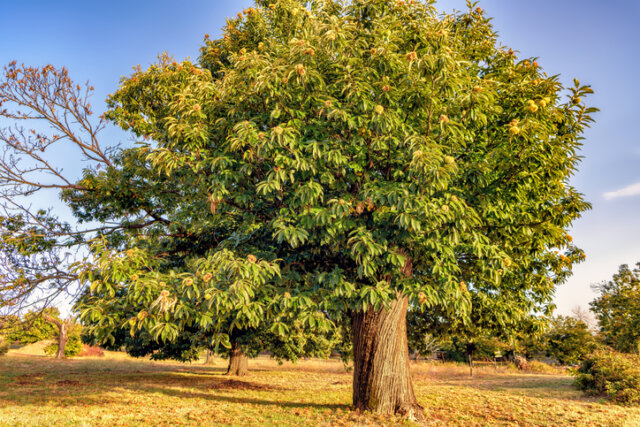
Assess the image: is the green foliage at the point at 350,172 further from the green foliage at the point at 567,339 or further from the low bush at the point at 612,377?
the green foliage at the point at 567,339

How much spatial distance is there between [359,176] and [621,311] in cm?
2605

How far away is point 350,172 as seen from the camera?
8.03m

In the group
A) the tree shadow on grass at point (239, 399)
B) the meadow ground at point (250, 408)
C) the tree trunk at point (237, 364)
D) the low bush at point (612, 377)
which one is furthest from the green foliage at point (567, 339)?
the tree shadow on grass at point (239, 399)

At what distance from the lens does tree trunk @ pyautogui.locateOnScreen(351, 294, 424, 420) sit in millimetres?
9273

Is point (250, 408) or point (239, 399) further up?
point (250, 408)

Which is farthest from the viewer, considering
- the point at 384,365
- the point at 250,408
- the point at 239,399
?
the point at 239,399

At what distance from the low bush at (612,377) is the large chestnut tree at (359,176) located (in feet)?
23.2

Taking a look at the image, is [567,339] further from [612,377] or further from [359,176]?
[359,176]

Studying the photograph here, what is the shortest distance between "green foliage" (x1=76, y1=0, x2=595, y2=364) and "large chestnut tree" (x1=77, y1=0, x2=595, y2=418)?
0.04 metres

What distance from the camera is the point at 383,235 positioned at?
7242 millimetres

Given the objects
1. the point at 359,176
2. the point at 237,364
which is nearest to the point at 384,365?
the point at 359,176

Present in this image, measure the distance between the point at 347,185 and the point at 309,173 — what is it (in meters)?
1.27

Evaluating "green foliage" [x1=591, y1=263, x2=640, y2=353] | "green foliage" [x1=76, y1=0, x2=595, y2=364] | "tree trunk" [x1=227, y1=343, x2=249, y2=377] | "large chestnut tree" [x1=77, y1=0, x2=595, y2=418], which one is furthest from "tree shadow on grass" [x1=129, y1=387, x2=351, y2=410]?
"green foliage" [x1=591, y1=263, x2=640, y2=353]

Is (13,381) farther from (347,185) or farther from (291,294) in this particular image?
(347,185)
